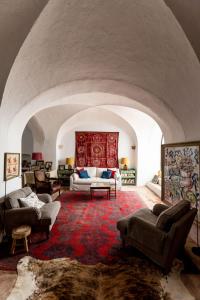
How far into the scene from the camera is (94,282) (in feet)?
7.57

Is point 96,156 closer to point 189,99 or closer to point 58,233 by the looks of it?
point 58,233

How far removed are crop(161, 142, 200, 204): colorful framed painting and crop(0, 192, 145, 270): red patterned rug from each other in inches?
55.0

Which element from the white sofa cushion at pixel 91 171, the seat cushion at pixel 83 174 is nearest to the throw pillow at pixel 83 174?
the seat cushion at pixel 83 174

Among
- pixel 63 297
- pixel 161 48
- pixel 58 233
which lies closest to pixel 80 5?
pixel 161 48

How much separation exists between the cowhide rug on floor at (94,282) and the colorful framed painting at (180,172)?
3.92ft

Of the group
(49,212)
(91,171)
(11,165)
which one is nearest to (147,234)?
(49,212)

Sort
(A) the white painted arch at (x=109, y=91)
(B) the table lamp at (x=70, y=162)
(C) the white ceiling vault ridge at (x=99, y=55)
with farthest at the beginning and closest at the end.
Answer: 1. (B) the table lamp at (x=70, y=162)
2. (A) the white painted arch at (x=109, y=91)
3. (C) the white ceiling vault ridge at (x=99, y=55)

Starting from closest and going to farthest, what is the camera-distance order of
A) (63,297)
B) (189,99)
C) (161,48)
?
(63,297) < (161,48) < (189,99)

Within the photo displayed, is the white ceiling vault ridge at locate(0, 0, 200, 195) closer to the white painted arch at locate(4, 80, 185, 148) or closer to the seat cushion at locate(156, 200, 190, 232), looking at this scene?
the white painted arch at locate(4, 80, 185, 148)

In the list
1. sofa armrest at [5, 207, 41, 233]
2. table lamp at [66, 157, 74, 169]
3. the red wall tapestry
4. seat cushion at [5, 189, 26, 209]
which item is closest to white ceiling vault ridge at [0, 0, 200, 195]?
seat cushion at [5, 189, 26, 209]

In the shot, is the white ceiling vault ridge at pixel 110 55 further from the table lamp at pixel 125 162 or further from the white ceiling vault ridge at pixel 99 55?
the table lamp at pixel 125 162

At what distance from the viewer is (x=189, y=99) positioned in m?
2.92

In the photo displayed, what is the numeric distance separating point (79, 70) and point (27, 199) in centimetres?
262

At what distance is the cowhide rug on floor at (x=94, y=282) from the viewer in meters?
2.11
